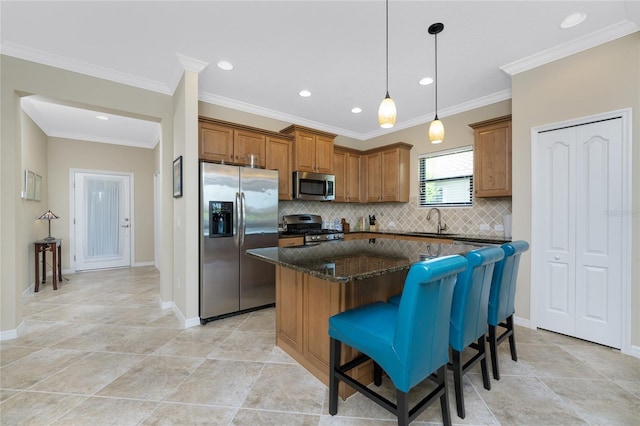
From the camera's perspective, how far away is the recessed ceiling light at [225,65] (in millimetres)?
2988

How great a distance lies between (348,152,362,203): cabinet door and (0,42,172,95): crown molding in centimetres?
300

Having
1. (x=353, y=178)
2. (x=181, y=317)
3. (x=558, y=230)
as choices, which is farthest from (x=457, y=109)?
(x=181, y=317)

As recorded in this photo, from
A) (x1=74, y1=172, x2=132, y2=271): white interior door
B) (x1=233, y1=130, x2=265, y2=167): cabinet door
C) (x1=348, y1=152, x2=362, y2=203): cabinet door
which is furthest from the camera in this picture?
(x1=74, y1=172, x2=132, y2=271): white interior door

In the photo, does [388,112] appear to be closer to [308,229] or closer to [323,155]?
[323,155]

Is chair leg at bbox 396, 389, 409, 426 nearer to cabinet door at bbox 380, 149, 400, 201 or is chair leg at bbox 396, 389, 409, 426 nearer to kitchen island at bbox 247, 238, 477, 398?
kitchen island at bbox 247, 238, 477, 398

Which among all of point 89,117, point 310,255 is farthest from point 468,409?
point 89,117

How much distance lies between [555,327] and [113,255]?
7.53m

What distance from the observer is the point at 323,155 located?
15.3 feet

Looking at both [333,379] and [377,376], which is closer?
[333,379]

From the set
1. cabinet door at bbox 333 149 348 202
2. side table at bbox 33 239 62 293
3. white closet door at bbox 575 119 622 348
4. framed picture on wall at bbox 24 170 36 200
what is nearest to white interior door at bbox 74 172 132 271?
side table at bbox 33 239 62 293

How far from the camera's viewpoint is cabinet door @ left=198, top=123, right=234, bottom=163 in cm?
354

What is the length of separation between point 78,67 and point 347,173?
3.82 meters

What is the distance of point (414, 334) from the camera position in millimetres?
1267

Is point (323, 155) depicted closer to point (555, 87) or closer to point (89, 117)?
point (555, 87)
